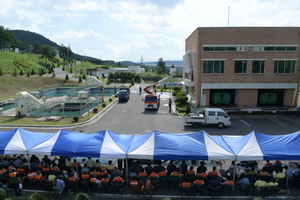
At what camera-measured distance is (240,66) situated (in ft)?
95.9

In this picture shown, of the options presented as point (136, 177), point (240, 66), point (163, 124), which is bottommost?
point (136, 177)

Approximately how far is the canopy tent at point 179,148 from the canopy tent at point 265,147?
0.58m

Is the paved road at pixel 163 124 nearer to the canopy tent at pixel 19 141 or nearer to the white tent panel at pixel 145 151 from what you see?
the canopy tent at pixel 19 141

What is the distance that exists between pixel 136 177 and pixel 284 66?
26831 mm

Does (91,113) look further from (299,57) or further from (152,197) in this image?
(299,57)

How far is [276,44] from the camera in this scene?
94.5 feet

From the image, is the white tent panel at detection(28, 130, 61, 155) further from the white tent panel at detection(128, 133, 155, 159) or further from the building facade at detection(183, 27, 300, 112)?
the building facade at detection(183, 27, 300, 112)

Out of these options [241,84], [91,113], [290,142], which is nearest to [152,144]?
[290,142]

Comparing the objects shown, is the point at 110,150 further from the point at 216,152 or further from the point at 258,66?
the point at 258,66

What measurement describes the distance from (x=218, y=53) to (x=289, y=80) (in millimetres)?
9884

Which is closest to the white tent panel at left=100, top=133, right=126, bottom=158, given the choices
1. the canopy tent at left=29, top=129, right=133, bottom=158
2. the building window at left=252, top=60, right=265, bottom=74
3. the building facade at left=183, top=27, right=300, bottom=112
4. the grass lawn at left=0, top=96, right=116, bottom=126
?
the canopy tent at left=29, top=129, right=133, bottom=158

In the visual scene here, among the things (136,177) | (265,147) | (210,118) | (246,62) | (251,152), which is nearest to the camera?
(251,152)

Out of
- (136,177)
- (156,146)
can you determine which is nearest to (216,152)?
(156,146)

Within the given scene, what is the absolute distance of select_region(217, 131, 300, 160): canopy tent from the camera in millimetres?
10492
